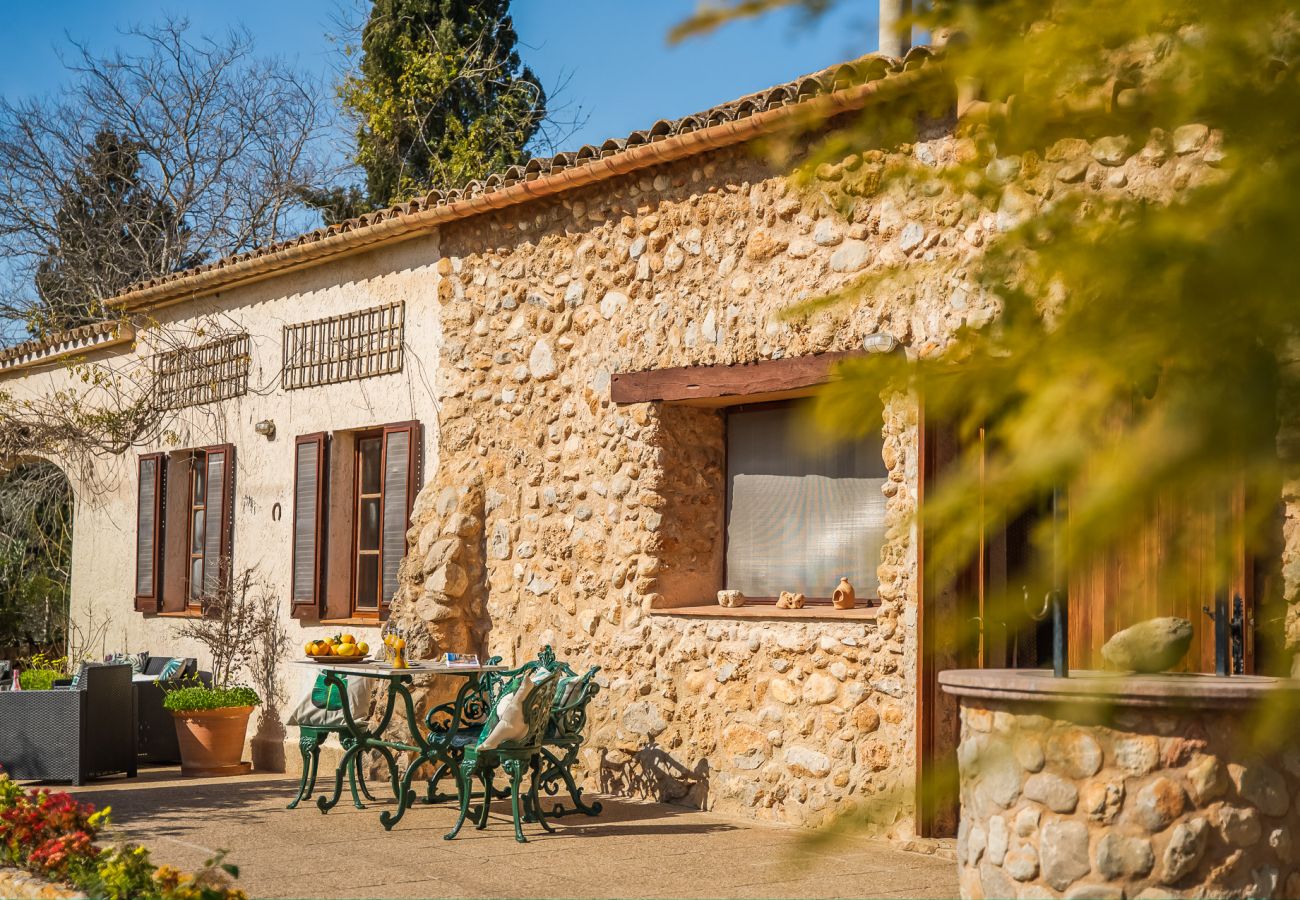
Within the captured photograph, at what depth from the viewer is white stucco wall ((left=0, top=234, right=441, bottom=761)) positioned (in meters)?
9.67

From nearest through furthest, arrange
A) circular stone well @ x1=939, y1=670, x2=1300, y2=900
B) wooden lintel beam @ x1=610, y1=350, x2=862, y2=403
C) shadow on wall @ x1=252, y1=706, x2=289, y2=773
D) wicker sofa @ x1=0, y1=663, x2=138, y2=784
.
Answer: circular stone well @ x1=939, y1=670, x2=1300, y2=900 < wooden lintel beam @ x1=610, y1=350, x2=862, y2=403 < wicker sofa @ x1=0, y1=663, x2=138, y2=784 < shadow on wall @ x1=252, y1=706, x2=289, y2=773

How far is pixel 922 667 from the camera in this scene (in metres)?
6.57

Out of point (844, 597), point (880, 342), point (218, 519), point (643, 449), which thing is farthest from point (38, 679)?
point (880, 342)

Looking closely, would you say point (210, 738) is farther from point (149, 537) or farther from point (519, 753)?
point (519, 753)

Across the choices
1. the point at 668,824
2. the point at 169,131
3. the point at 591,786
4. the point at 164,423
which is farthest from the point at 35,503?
the point at 668,824

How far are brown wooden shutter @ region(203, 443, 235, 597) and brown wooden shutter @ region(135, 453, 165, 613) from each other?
74 centimetres

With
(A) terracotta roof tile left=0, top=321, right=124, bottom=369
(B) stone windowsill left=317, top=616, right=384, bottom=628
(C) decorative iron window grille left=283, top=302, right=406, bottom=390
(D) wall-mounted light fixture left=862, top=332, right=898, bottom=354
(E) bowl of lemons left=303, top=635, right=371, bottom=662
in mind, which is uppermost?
(A) terracotta roof tile left=0, top=321, right=124, bottom=369

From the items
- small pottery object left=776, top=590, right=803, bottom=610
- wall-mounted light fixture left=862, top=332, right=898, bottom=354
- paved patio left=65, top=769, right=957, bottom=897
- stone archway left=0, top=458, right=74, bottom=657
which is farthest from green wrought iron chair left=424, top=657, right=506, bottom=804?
stone archway left=0, top=458, right=74, bottom=657

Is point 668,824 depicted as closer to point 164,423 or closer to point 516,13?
point 164,423

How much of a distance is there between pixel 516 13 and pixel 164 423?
868 cm

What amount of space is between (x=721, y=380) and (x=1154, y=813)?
11.7ft

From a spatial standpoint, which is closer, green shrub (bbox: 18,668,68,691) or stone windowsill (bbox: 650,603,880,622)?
stone windowsill (bbox: 650,603,880,622)

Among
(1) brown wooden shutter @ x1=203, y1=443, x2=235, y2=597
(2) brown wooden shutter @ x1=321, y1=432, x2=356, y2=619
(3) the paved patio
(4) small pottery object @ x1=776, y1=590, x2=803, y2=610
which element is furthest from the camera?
(1) brown wooden shutter @ x1=203, y1=443, x2=235, y2=597

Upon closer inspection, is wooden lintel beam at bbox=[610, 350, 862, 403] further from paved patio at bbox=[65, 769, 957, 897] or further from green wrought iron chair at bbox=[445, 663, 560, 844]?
paved patio at bbox=[65, 769, 957, 897]
